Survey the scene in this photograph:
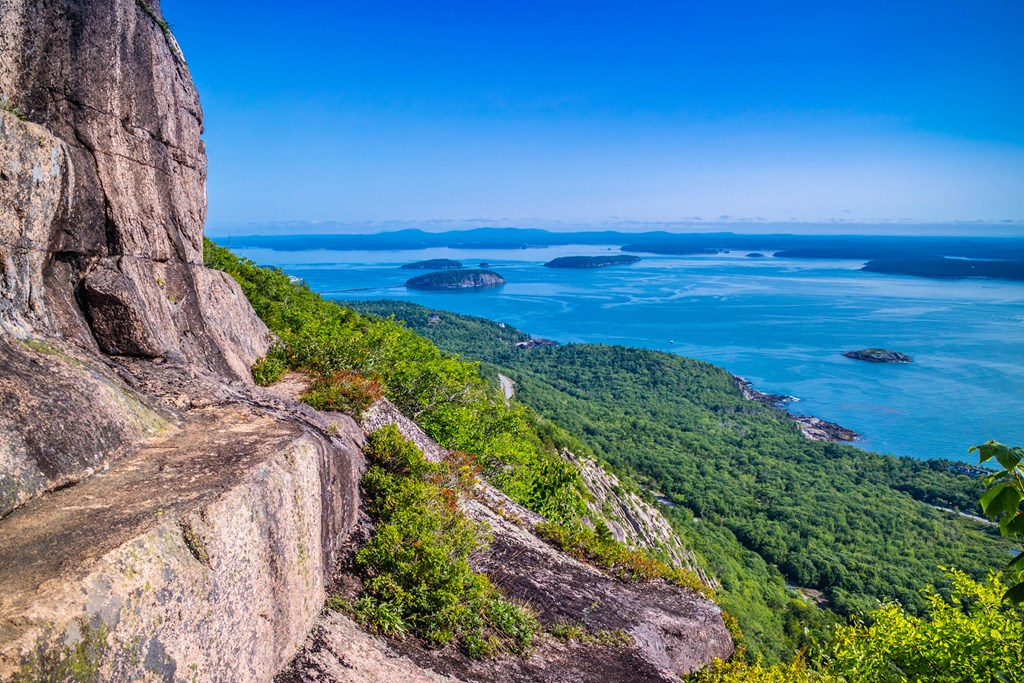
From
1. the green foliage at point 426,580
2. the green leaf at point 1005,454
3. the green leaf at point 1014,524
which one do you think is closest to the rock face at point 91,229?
the green foliage at point 426,580

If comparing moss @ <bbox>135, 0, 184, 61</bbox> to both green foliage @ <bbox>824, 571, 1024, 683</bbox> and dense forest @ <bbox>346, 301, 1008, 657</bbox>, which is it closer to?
green foliage @ <bbox>824, 571, 1024, 683</bbox>

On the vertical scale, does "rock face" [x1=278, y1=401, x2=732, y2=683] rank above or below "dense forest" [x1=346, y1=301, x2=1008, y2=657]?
above

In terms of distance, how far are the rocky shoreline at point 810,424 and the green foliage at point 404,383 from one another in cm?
7598

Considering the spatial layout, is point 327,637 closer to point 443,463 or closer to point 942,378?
point 443,463

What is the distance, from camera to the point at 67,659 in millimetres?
4324

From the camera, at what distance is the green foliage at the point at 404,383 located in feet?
45.1

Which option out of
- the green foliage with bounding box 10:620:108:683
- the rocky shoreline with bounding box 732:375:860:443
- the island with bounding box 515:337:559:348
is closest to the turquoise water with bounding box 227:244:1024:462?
the rocky shoreline with bounding box 732:375:860:443

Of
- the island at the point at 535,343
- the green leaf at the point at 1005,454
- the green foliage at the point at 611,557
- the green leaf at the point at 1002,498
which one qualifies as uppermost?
the green leaf at the point at 1005,454

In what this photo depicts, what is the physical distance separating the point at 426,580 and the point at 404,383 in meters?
9.56

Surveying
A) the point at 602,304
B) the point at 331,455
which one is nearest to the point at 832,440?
the point at 331,455

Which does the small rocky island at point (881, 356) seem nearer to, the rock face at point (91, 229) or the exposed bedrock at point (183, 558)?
the rock face at point (91, 229)

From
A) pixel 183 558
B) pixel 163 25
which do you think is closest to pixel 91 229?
pixel 163 25

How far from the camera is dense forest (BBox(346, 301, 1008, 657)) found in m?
48.7

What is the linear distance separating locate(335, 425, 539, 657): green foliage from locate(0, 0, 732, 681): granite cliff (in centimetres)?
36
